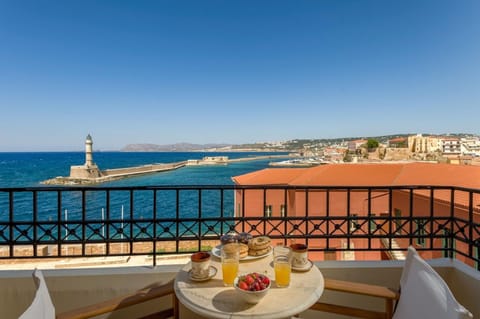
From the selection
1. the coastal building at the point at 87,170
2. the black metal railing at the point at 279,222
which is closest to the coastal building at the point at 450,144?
the black metal railing at the point at 279,222

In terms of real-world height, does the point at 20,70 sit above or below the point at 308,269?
above

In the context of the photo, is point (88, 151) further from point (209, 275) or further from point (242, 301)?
point (242, 301)

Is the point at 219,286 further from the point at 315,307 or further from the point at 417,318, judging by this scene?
the point at 417,318

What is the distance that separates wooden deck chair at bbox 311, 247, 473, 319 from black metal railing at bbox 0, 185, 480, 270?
637 millimetres

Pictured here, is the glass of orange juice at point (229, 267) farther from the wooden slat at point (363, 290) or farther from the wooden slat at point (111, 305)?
the wooden slat at point (363, 290)

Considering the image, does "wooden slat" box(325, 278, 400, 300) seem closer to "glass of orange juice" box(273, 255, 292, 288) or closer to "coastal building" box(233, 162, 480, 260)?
"glass of orange juice" box(273, 255, 292, 288)

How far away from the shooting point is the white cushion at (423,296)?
1214 mm

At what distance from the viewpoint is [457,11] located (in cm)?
684

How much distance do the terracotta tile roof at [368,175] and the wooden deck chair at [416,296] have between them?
1177 centimetres

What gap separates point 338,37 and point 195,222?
14347 mm

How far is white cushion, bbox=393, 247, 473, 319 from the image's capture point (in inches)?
47.8

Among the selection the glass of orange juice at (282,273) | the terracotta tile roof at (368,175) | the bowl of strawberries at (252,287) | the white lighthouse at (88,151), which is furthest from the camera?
the white lighthouse at (88,151)

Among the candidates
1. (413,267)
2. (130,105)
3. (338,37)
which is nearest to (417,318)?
(413,267)

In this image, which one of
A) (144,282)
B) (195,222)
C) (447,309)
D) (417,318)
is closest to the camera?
(447,309)
